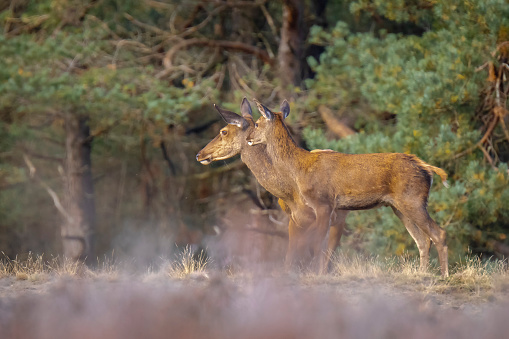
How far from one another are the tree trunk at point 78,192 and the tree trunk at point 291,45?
6.28 m

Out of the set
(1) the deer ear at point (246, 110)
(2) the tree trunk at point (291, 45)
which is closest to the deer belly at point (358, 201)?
(1) the deer ear at point (246, 110)

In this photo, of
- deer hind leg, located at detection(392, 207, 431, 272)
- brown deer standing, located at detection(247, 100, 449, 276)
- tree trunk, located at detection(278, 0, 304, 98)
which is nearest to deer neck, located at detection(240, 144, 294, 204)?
brown deer standing, located at detection(247, 100, 449, 276)

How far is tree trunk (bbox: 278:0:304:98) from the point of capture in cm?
1853

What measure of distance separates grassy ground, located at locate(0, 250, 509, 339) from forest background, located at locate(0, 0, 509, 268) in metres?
6.37

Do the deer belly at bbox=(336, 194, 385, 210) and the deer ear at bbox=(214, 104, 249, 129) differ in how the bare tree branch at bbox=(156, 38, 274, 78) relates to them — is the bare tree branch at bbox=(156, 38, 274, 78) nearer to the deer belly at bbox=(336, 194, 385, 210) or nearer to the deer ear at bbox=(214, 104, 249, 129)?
the deer ear at bbox=(214, 104, 249, 129)

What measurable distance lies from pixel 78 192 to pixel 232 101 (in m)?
6.11

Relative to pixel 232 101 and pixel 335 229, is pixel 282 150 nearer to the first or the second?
pixel 335 229

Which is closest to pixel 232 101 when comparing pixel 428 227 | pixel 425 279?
pixel 428 227

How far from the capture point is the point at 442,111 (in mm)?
14164

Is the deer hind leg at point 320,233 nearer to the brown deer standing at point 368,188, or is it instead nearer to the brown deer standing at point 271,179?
the brown deer standing at point 368,188

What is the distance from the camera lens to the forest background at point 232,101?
45.6 ft

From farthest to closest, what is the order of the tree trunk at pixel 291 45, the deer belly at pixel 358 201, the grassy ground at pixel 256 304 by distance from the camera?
the tree trunk at pixel 291 45 < the deer belly at pixel 358 201 < the grassy ground at pixel 256 304

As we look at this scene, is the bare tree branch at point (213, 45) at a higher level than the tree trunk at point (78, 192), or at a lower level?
higher

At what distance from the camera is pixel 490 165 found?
46.6 ft
